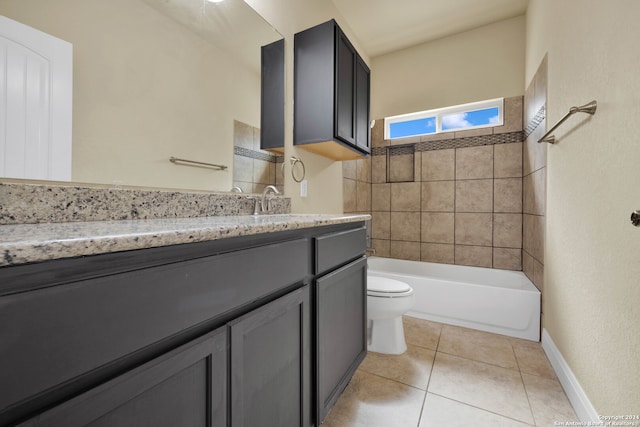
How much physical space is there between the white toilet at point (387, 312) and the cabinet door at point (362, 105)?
1.03 m

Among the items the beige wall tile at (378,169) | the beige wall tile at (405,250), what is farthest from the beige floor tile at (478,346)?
the beige wall tile at (378,169)

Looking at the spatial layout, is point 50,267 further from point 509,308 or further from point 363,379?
point 509,308

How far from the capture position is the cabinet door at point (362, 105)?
2041 mm

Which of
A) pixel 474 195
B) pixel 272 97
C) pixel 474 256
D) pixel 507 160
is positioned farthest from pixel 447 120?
pixel 272 97

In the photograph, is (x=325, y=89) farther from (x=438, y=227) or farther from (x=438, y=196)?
(x=438, y=227)

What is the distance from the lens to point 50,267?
1.29ft

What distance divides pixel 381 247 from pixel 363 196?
2.11 feet

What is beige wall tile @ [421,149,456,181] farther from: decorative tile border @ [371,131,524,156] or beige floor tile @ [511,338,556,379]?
beige floor tile @ [511,338,556,379]

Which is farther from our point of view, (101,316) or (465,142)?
(465,142)

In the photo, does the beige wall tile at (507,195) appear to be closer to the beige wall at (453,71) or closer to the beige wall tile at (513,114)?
the beige wall tile at (513,114)

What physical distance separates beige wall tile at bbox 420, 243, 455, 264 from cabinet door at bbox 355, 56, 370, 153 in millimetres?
1392

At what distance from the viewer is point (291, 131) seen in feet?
5.99

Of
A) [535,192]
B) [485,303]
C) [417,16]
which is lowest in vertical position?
[485,303]

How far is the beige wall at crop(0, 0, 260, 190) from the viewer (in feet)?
2.79
